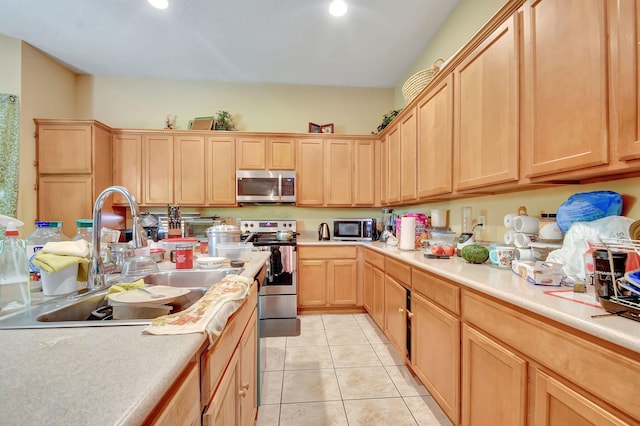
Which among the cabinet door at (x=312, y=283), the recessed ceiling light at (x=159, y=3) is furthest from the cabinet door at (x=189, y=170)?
the cabinet door at (x=312, y=283)

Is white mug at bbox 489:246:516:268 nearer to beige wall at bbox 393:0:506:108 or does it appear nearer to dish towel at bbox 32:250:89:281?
beige wall at bbox 393:0:506:108

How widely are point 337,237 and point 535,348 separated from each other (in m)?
2.54

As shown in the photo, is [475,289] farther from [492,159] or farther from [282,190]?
[282,190]

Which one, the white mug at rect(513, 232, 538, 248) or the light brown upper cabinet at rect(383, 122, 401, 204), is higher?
the light brown upper cabinet at rect(383, 122, 401, 204)

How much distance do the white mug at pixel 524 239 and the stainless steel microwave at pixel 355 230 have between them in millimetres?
1887

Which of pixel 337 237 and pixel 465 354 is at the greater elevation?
pixel 337 237

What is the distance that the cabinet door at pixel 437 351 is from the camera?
4.31 feet

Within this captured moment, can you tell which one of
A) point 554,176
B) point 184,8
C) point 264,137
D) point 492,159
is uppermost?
point 184,8

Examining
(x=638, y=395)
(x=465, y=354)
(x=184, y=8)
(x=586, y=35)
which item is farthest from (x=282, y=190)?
(x=638, y=395)

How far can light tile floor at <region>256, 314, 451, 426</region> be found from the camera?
1517 mm

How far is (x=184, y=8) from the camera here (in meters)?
2.29

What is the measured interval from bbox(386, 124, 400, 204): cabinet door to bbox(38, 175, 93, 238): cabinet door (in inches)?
132

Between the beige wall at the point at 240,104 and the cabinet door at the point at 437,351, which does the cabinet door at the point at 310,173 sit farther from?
the cabinet door at the point at 437,351

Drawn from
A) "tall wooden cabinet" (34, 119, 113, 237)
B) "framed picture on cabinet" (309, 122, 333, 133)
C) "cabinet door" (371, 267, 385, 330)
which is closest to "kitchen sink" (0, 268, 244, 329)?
"cabinet door" (371, 267, 385, 330)
